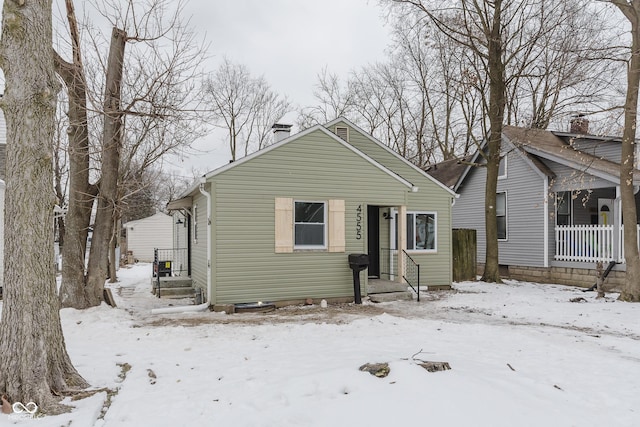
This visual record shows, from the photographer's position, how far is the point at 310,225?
1077 cm

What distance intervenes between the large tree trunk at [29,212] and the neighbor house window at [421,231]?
1008cm

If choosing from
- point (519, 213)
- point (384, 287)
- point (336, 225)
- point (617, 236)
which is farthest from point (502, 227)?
point (336, 225)

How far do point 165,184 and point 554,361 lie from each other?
4963cm

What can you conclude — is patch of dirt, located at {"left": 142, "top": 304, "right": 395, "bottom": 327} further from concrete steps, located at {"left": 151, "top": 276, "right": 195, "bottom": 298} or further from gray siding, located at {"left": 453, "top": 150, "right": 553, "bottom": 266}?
gray siding, located at {"left": 453, "top": 150, "right": 553, "bottom": 266}

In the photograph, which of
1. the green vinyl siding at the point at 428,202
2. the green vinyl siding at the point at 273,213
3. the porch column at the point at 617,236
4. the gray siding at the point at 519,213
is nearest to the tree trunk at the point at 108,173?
the green vinyl siding at the point at 273,213

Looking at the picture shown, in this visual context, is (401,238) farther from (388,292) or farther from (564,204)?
(564,204)

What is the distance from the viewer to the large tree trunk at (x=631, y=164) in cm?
1064

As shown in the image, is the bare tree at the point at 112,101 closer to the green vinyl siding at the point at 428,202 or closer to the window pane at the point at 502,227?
the green vinyl siding at the point at 428,202

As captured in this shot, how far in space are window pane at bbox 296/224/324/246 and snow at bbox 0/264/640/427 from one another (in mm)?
1833

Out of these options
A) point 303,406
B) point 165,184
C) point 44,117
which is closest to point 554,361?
point 303,406

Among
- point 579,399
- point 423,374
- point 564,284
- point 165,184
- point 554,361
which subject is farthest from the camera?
point 165,184

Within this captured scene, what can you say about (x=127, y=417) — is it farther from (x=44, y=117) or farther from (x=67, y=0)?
(x=67, y=0)

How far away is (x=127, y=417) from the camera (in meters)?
4.00

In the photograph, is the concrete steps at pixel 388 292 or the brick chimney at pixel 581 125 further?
the brick chimney at pixel 581 125
